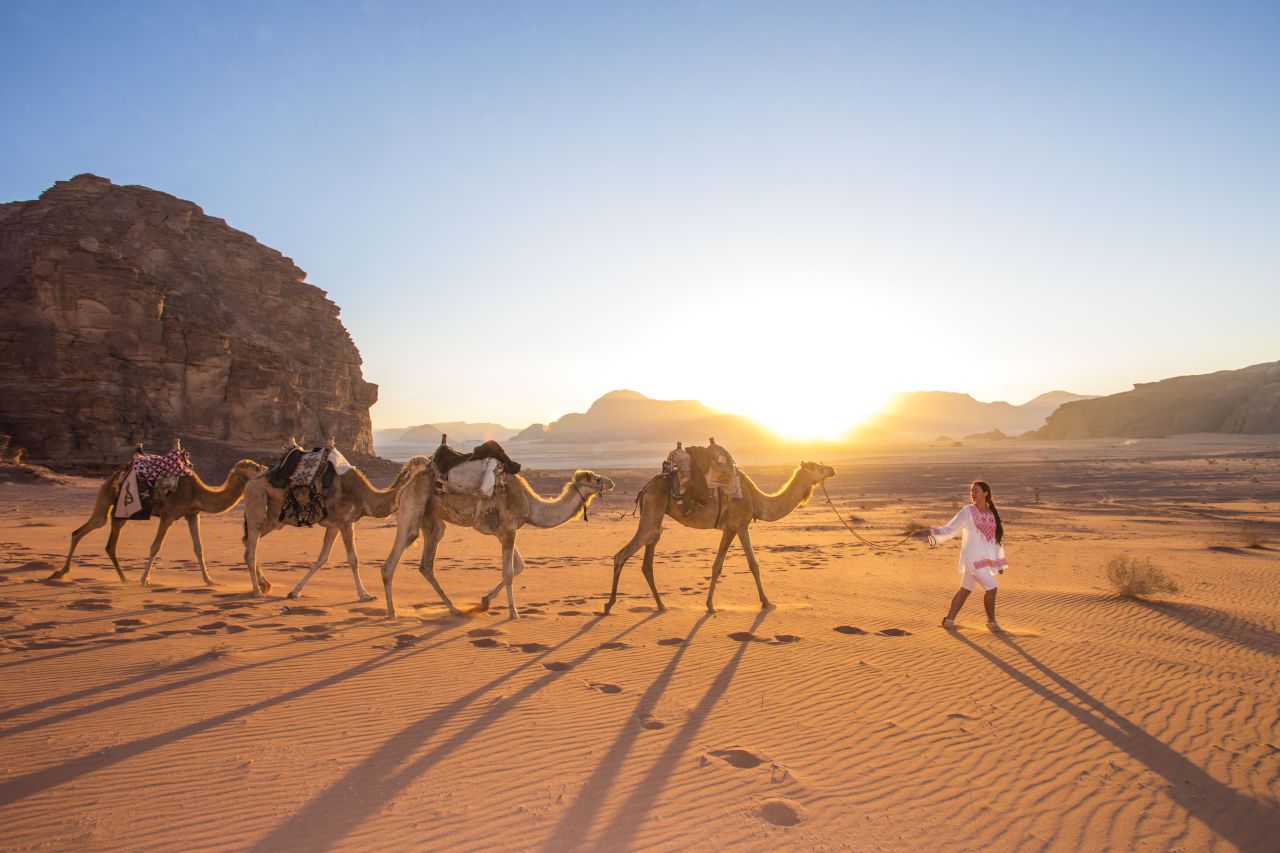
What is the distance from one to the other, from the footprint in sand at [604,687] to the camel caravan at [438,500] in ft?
9.47

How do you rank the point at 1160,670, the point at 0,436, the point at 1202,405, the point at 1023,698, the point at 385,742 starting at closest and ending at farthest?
the point at 385,742
the point at 1023,698
the point at 1160,670
the point at 0,436
the point at 1202,405

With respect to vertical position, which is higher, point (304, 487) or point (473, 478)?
point (473, 478)

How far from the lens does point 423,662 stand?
266 inches

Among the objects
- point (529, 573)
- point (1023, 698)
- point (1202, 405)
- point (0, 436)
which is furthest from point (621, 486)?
point (1202, 405)

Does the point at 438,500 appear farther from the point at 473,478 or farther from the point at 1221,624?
the point at 1221,624

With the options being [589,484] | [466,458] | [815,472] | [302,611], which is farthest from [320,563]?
[815,472]

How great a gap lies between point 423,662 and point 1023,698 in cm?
593

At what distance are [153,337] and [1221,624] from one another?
55.2m

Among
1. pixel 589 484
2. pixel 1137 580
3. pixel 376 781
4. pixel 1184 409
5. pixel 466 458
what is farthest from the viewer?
pixel 1184 409

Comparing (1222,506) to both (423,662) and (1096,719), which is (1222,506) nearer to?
(1096,719)

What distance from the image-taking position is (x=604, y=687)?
6.21 metres

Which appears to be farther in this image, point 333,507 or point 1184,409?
point 1184,409

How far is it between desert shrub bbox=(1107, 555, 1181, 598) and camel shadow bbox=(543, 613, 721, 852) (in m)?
9.60

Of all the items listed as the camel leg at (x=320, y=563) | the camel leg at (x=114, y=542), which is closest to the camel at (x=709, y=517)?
the camel leg at (x=320, y=563)
